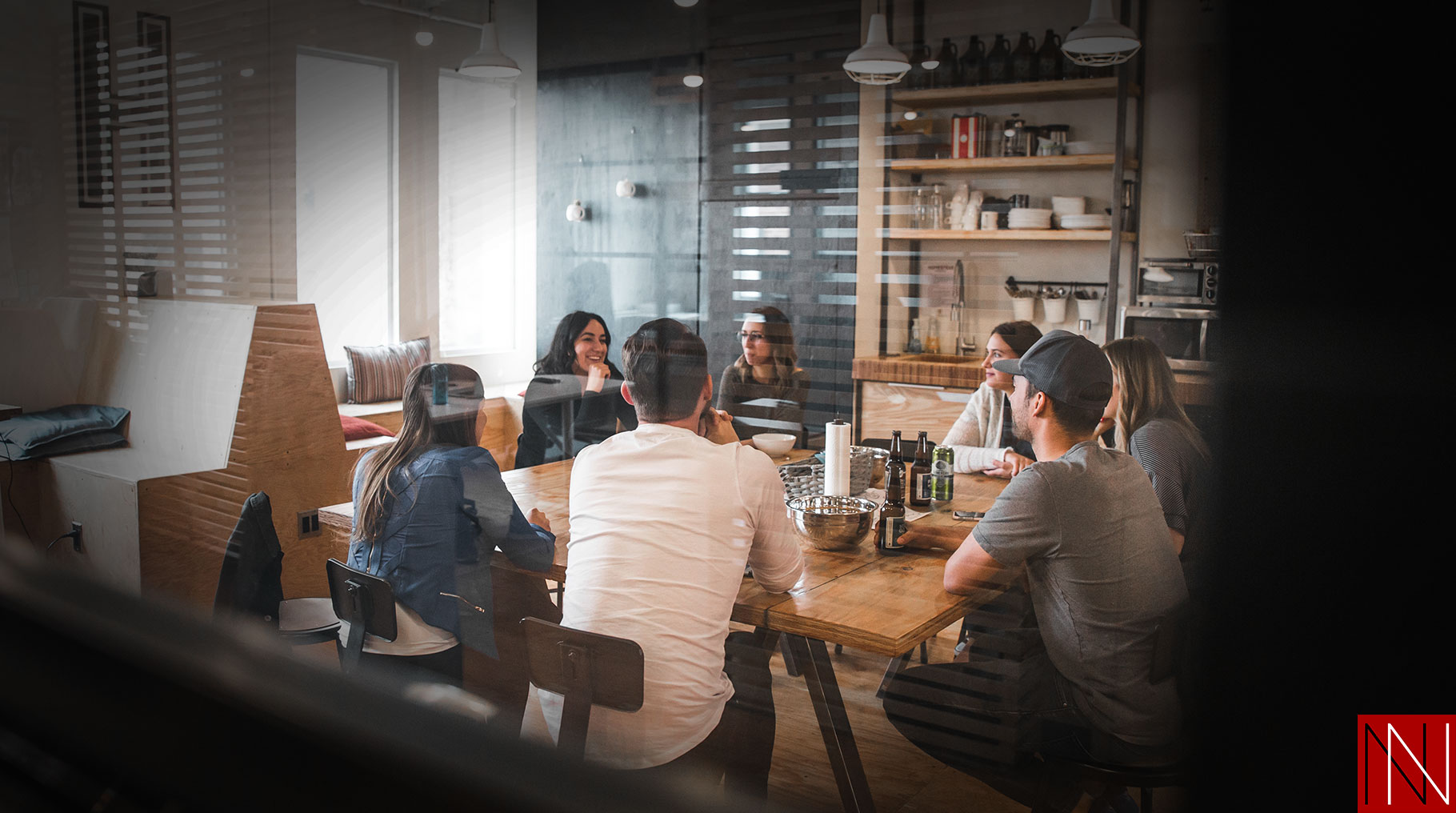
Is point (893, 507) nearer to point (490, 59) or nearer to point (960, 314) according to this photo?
point (960, 314)

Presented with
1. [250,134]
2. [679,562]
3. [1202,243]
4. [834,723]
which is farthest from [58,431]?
[1202,243]

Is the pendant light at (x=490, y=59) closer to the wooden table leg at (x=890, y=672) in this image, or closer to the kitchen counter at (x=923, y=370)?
the kitchen counter at (x=923, y=370)

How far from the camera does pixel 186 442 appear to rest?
3.72 ft

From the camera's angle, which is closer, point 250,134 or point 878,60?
point 878,60

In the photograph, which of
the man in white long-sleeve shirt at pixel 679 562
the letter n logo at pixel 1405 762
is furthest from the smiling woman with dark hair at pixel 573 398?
the letter n logo at pixel 1405 762

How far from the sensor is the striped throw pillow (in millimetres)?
885

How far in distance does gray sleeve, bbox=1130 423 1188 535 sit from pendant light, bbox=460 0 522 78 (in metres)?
0.55

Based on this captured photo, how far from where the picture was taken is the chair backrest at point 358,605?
861 mm

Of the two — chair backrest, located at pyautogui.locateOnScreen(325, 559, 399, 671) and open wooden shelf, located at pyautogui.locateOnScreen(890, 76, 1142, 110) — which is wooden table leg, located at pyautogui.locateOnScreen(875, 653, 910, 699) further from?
chair backrest, located at pyautogui.locateOnScreen(325, 559, 399, 671)

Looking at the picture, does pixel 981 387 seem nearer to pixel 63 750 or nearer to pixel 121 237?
pixel 63 750

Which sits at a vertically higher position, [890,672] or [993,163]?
[993,163]

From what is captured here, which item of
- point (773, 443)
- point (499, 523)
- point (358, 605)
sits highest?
point (773, 443)

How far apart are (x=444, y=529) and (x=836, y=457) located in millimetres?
497

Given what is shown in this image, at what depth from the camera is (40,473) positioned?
121cm
